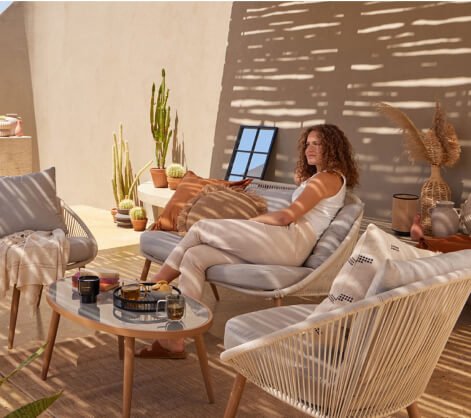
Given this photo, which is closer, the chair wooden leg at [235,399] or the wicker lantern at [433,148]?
the chair wooden leg at [235,399]

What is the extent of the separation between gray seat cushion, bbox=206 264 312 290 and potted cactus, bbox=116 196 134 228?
3.61 metres

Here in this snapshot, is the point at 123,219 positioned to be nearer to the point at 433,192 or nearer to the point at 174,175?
the point at 174,175

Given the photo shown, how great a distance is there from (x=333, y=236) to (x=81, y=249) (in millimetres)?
1417

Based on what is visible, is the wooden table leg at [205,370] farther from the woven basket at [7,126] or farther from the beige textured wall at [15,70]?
the beige textured wall at [15,70]

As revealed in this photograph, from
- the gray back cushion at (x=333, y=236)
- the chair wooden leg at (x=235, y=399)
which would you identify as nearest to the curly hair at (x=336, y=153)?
the gray back cushion at (x=333, y=236)

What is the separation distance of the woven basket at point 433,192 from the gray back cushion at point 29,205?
2321mm

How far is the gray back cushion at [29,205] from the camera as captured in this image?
3984mm

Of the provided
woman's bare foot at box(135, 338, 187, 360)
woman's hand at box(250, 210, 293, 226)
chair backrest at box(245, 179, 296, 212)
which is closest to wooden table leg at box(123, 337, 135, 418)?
woman's bare foot at box(135, 338, 187, 360)

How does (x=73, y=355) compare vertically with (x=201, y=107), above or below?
below

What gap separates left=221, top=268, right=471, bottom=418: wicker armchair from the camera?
200 cm

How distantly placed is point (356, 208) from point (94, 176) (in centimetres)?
502

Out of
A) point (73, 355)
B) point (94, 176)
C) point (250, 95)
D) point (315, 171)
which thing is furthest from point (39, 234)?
point (94, 176)

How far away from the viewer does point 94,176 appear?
8211 mm

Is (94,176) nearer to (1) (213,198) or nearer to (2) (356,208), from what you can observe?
(1) (213,198)
